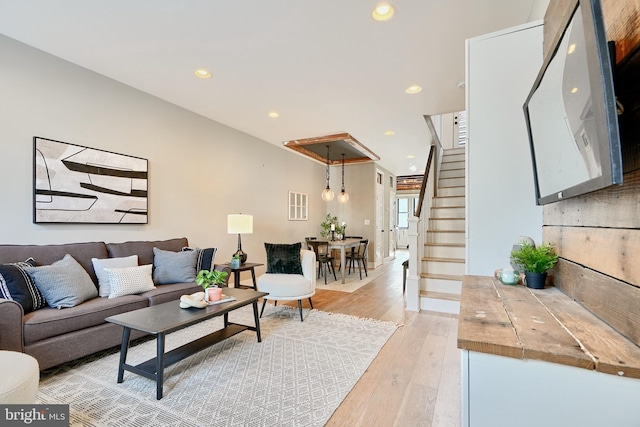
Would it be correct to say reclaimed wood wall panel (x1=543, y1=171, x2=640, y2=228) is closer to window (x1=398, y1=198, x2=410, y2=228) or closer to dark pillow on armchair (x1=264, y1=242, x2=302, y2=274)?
dark pillow on armchair (x1=264, y1=242, x2=302, y2=274)

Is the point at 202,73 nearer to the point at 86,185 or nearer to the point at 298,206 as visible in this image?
the point at 86,185

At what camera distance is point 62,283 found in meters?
2.42

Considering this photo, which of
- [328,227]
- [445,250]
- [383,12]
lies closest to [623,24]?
[383,12]

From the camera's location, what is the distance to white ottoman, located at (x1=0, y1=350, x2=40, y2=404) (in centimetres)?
126

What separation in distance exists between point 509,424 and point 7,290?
10.3 feet

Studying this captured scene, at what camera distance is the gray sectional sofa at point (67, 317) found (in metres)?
1.98

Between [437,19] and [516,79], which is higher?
[437,19]

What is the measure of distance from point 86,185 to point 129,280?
1.14 metres

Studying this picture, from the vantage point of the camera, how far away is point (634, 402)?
28.0 inches

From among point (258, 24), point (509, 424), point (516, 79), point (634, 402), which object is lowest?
point (509, 424)

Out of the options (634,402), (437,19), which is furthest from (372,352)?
(437,19)

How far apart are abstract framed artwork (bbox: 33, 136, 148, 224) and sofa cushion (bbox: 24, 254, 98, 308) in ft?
1.99

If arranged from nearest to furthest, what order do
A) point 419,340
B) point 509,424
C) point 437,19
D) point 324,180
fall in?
point 509,424 < point 437,19 < point 419,340 < point 324,180

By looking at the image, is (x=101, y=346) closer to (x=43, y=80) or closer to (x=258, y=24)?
(x=43, y=80)
